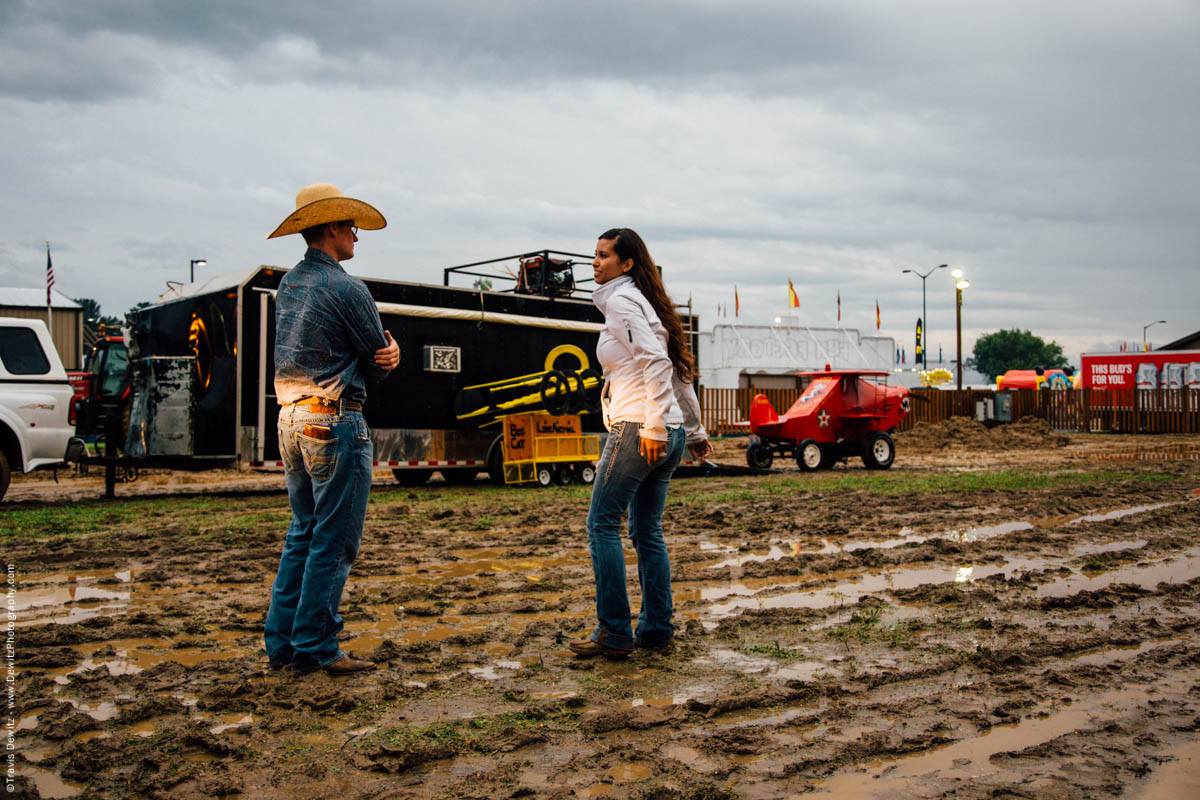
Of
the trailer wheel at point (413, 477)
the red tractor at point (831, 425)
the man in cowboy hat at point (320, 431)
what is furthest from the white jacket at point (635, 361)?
the red tractor at point (831, 425)

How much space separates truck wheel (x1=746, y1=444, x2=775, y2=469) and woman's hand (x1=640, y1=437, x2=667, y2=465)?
47.7ft

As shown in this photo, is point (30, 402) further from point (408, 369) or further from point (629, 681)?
point (629, 681)

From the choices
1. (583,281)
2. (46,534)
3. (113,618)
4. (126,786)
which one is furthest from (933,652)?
(583,281)

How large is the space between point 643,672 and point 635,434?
1031 millimetres

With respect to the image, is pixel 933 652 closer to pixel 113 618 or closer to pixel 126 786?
pixel 126 786

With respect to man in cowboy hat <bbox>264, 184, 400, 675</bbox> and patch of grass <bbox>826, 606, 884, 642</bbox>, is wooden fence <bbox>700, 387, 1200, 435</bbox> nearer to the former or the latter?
patch of grass <bbox>826, 606, 884, 642</bbox>

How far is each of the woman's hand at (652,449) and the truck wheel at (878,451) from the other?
15.3 metres

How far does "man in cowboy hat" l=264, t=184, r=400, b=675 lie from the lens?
405 cm

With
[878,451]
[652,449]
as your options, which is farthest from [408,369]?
[652,449]

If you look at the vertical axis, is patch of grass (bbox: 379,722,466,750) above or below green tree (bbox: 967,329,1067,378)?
below

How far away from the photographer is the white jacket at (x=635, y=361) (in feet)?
14.3

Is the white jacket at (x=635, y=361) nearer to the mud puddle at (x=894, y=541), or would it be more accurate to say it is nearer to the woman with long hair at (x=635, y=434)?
the woman with long hair at (x=635, y=434)

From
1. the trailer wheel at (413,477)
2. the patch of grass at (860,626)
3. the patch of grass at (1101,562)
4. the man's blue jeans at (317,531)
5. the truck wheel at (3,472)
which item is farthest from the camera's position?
the trailer wheel at (413,477)

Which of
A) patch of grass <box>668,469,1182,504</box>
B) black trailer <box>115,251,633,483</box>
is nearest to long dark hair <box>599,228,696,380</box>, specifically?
patch of grass <box>668,469,1182,504</box>
